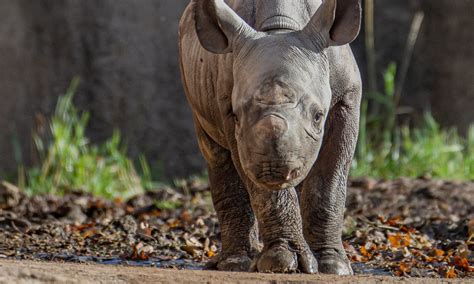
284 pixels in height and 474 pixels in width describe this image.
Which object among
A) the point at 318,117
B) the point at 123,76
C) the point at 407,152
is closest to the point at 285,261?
the point at 318,117

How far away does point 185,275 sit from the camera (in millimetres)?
4930

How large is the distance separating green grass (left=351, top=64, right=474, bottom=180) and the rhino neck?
5380 mm

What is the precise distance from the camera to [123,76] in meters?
12.6

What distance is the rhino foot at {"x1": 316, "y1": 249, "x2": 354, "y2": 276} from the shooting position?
5.96 metres

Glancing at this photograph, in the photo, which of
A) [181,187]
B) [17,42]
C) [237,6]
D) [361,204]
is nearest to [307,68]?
[237,6]

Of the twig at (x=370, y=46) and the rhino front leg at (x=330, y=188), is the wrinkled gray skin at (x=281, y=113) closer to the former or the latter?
the rhino front leg at (x=330, y=188)

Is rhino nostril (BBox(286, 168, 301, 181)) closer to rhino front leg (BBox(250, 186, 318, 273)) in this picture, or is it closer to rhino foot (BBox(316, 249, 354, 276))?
rhino front leg (BBox(250, 186, 318, 273))

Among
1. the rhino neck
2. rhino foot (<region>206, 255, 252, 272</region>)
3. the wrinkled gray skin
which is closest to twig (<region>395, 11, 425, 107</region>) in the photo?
rhino foot (<region>206, 255, 252, 272</region>)

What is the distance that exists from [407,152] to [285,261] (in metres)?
6.33

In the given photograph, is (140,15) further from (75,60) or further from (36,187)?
(36,187)

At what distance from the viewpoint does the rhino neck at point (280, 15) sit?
5.67m

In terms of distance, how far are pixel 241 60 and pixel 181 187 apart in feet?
18.6

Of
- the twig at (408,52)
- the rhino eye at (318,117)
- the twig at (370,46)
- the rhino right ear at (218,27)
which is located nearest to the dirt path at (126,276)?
→ the rhino eye at (318,117)

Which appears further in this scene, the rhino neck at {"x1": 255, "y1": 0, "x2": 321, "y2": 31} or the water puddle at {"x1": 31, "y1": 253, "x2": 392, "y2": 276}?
the water puddle at {"x1": 31, "y1": 253, "x2": 392, "y2": 276}
